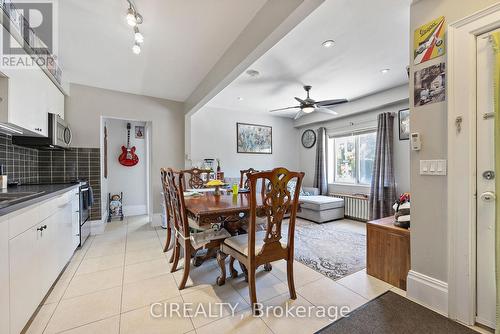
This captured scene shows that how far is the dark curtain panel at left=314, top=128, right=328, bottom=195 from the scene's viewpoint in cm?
523

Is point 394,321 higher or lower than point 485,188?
lower

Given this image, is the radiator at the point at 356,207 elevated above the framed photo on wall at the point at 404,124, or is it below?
below

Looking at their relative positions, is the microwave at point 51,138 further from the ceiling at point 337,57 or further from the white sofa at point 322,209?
the white sofa at point 322,209

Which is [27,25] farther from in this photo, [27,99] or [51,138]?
[51,138]

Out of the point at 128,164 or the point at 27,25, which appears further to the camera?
the point at 128,164

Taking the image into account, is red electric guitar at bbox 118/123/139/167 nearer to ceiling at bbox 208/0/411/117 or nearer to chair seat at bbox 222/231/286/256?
ceiling at bbox 208/0/411/117

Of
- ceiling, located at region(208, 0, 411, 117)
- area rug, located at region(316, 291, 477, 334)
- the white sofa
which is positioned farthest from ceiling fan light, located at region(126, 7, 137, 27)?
the white sofa

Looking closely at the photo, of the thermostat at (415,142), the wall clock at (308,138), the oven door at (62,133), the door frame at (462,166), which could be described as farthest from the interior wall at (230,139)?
the door frame at (462,166)

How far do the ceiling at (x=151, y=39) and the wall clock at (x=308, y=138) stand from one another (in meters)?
3.46

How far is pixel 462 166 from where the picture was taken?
4.82ft

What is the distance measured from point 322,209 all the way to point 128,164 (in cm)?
447

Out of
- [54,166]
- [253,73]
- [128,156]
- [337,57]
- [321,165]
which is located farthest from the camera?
[321,165]

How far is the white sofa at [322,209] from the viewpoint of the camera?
425cm

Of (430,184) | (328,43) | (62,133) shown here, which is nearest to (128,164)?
(62,133)
